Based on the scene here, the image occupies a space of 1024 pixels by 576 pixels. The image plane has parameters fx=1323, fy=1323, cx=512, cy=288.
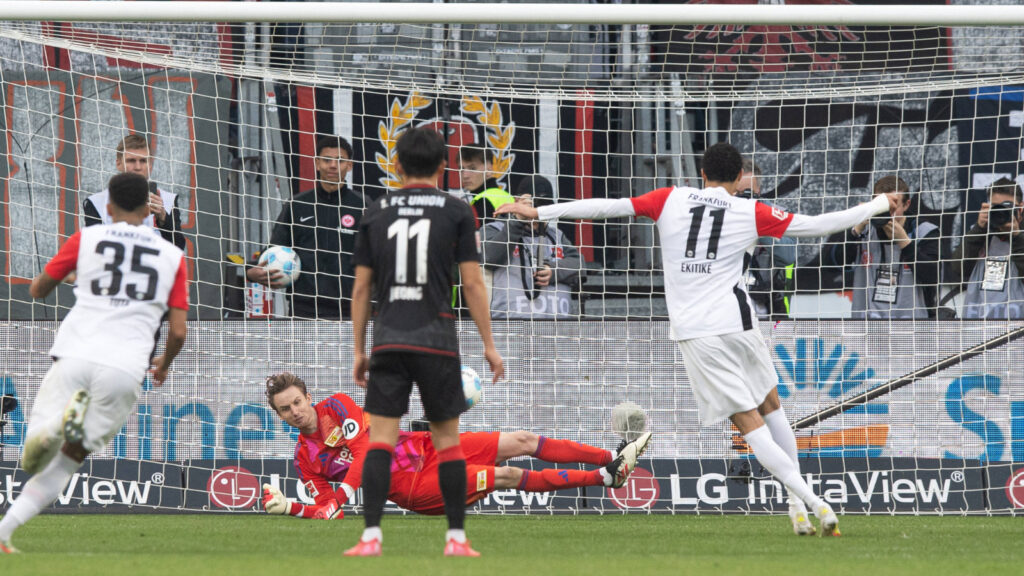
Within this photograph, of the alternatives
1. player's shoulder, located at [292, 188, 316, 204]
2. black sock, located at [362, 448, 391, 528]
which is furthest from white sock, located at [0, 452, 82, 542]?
player's shoulder, located at [292, 188, 316, 204]

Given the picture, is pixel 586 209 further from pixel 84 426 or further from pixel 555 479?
pixel 84 426

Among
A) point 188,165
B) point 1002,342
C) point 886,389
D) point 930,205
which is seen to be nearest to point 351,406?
point 188,165

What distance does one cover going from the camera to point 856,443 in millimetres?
9633

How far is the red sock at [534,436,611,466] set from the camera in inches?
345

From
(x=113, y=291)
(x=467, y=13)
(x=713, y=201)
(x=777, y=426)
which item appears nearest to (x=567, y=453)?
(x=777, y=426)

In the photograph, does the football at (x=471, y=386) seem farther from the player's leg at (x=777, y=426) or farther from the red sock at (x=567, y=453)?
the player's leg at (x=777, y=426)

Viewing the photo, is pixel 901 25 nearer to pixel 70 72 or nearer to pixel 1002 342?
pixel 1002 342

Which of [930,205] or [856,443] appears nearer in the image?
[856,443]

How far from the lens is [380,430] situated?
18.1 ft

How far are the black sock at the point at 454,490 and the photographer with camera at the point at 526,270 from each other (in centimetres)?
429

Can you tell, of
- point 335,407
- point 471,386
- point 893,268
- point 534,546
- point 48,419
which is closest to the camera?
point 48,419

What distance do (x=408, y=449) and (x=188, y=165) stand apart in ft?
12.1

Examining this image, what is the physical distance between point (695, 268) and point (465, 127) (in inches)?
173

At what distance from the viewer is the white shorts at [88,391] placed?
5660 mm
